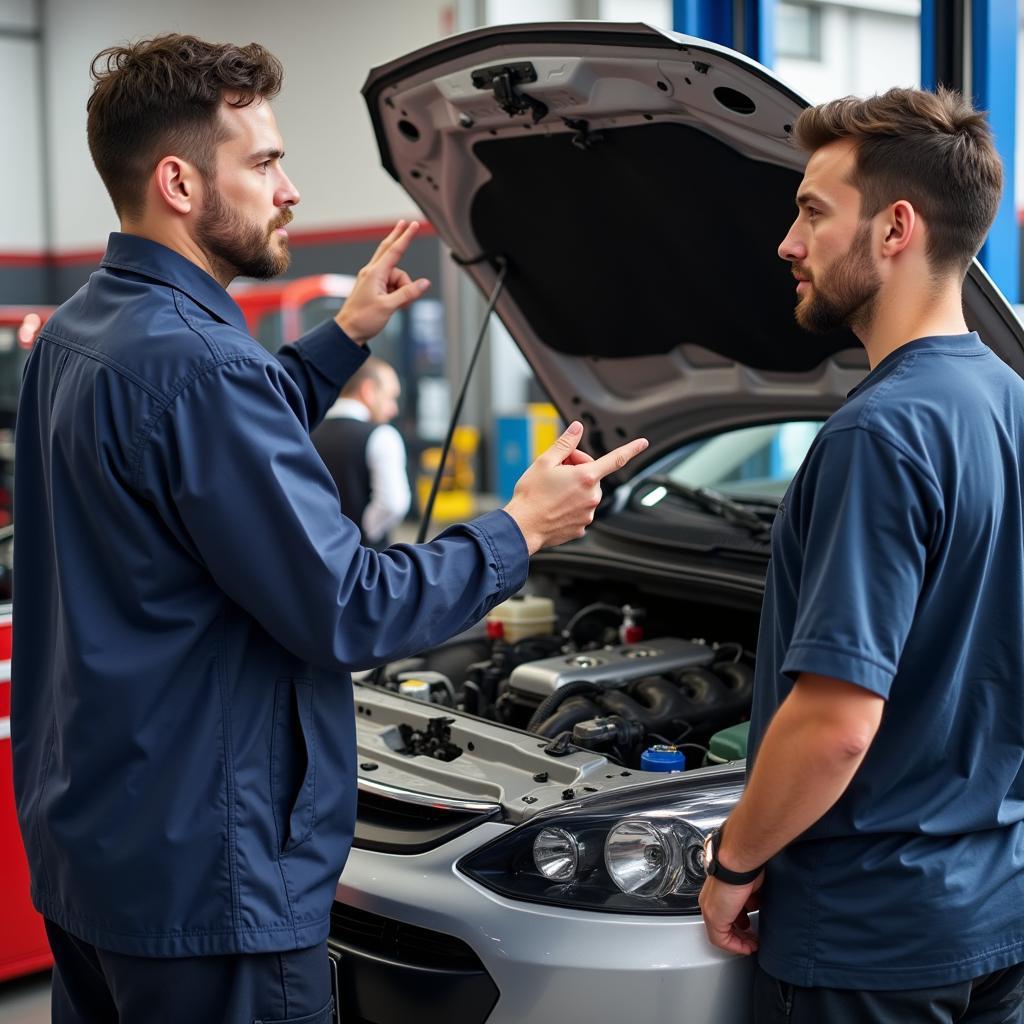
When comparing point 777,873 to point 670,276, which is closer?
point 777,873

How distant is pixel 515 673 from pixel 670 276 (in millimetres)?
965

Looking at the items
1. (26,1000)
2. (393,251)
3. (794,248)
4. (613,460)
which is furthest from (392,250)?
(26,1000)

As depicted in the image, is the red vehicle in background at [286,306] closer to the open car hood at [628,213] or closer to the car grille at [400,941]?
the open car hood at [628,213]

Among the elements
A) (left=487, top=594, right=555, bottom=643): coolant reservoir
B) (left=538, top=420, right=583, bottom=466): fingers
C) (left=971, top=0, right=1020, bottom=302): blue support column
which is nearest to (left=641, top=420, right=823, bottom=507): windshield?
(left=487, top=594, right=555, bottom=643): coolant reservoir

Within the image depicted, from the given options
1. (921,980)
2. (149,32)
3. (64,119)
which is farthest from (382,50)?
(921,980)

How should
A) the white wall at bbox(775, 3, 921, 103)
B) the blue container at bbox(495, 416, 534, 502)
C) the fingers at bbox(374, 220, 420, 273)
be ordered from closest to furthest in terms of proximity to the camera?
the fingers at bbox(374, 220, 420, 273) → the blue container at bbox(495, 416, 534, 502) → the white wall at bbox(775, 3, 921, 103)

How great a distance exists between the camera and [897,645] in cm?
136

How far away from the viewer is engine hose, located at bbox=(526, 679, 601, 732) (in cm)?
248

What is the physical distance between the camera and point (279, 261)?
182 cm

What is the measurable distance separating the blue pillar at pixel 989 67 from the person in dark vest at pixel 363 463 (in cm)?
255

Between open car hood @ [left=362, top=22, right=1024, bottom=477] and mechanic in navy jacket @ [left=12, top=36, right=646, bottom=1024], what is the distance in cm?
81

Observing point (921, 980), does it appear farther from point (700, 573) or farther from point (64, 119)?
point (64, 119)

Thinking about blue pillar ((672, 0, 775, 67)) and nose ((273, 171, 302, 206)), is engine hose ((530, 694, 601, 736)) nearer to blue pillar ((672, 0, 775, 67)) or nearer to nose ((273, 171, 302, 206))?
nose ((273, 171, 302, 206))

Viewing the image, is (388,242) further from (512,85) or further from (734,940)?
(734,940)
